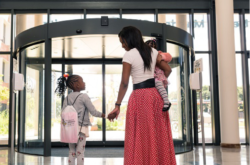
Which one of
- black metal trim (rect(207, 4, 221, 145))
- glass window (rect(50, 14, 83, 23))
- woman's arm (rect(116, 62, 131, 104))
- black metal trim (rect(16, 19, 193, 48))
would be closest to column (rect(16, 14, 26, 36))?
glass window (rect(50, 14, 83, 23))

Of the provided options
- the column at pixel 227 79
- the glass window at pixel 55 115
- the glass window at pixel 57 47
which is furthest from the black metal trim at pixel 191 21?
the glass window at pixel 55 115

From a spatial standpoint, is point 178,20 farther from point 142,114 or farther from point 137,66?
point 142,114

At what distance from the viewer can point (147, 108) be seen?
2918 mm

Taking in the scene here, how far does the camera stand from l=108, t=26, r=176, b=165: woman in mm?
2885

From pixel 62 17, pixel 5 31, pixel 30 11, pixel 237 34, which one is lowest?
pixel 237 34

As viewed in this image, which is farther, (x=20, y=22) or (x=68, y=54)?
(x=20, y=22)

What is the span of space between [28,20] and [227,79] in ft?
19.0

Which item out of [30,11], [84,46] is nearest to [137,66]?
[84,46]

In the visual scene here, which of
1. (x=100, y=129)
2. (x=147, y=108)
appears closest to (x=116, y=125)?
(x=100, y=129)

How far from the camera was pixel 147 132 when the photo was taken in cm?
291

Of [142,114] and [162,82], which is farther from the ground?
[162,82]

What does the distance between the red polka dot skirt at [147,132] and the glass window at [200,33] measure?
7656 millimetres

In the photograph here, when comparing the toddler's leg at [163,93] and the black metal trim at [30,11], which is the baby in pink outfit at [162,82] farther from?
the black metal trim at [30,11]

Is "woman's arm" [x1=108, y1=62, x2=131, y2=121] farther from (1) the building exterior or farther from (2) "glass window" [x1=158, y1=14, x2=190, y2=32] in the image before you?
(2) "glass window" [x1=158, y1=14, x2=190, y2=32]
